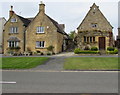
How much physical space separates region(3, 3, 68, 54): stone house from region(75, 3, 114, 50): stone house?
17.8 feet

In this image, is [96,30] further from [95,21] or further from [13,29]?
[13,29]

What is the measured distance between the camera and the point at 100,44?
35.9 m

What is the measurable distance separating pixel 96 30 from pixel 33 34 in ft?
41.3

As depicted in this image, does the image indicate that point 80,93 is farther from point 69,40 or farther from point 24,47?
point 69,40

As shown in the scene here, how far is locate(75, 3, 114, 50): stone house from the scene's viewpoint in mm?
35844

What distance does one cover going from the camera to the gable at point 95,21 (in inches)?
1417

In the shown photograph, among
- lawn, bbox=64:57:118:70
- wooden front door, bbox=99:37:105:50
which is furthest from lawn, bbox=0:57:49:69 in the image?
wooden front door, bbox=99:37:105:50

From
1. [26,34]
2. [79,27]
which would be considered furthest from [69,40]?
[26,34]

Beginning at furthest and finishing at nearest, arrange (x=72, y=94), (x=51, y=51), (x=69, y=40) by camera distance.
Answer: (x=69, y=40) < (x=51, y=51) < (x=72, y=94)

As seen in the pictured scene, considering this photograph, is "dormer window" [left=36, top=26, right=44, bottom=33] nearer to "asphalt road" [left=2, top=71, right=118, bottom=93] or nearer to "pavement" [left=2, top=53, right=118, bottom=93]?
"pavement" [left=2, top=53, right=118, bottom=93]

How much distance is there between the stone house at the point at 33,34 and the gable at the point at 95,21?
18.8 feet

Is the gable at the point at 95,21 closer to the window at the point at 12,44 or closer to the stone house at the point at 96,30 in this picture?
the stone house at the point at 96,30

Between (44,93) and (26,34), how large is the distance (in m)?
30.2

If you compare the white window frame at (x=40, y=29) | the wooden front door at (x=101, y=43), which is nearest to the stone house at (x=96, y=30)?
the wooden front door at (x=101, y=43)
